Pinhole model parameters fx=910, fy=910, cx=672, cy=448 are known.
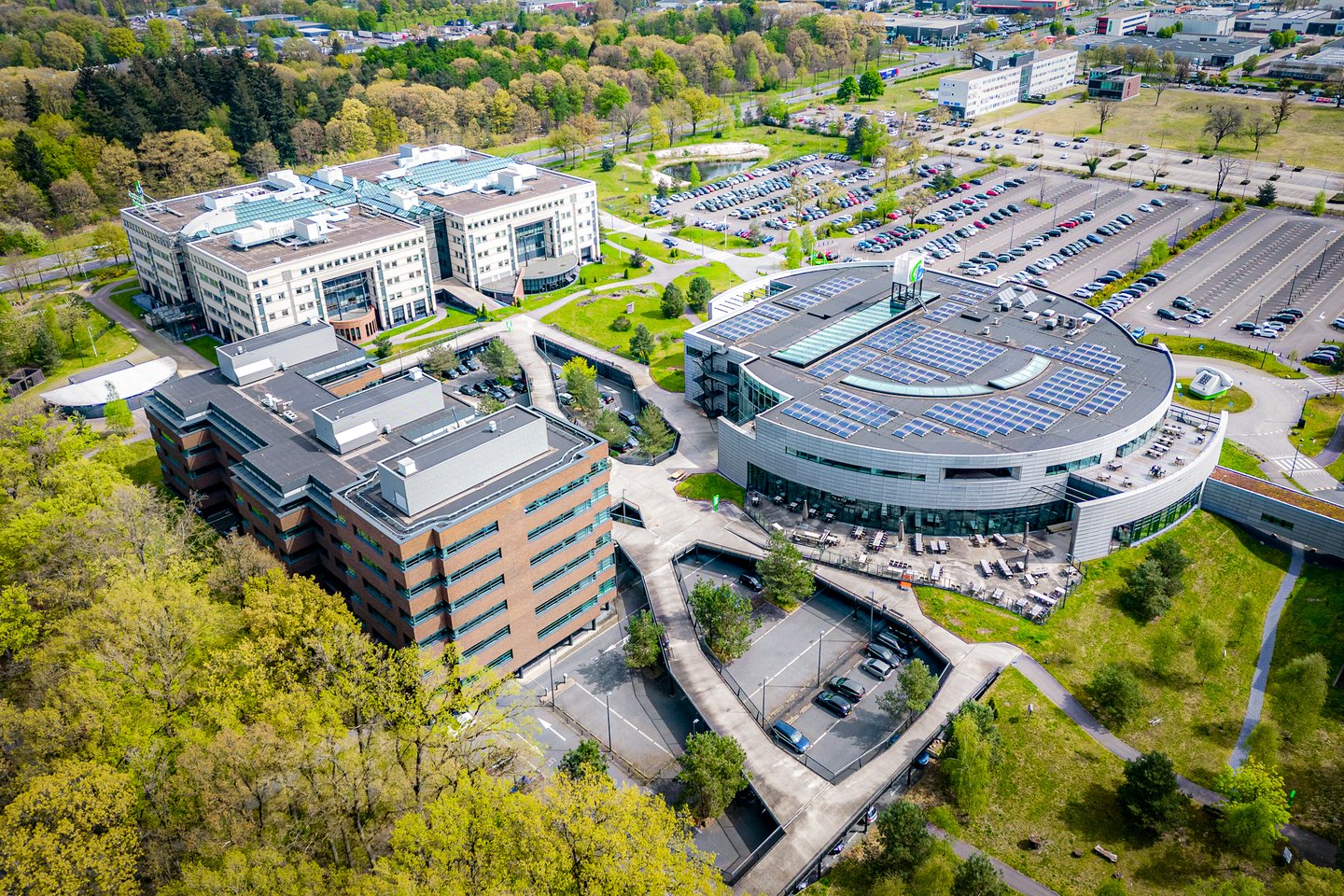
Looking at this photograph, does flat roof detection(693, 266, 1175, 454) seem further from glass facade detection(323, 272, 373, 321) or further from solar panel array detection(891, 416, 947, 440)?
glass facade detection(323, 272, 373, 321)

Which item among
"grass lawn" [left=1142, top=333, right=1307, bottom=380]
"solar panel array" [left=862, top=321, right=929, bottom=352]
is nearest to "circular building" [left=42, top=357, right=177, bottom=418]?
"solar panel array" [left=862, top=321, right=929, bottom=352]

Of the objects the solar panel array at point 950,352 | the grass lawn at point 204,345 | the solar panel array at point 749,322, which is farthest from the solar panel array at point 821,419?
the grass lawn at point 204,345

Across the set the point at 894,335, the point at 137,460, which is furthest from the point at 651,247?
the point at 137,460

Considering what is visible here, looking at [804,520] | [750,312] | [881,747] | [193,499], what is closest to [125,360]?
[193,499]

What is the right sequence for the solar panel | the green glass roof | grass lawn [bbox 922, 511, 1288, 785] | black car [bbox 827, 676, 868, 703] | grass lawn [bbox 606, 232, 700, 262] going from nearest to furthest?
grass lawn [bbox 922, 511, 1288, 785], black car [bbox 827, 676, 868, 703], the green glass roof, the solar panel, grass lawn [bbox 606, 232, 700, 262]

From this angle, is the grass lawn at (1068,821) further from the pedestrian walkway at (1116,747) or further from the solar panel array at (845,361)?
the solar panel array at (845,361)

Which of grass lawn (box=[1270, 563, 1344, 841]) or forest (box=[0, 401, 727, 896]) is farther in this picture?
grass lawn (box=[1270, 563, 1344, 841])
